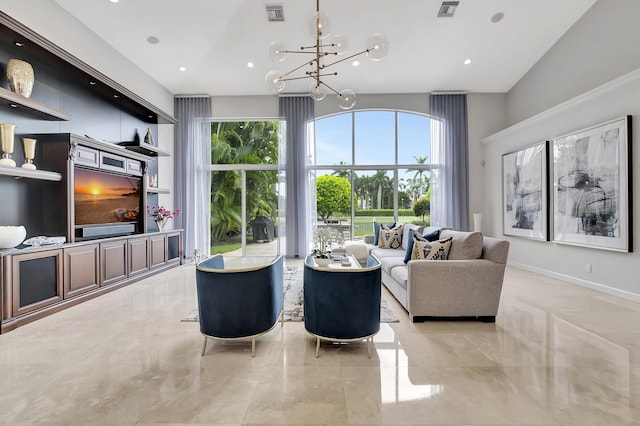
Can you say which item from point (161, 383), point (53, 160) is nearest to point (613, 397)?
point (161, 383)

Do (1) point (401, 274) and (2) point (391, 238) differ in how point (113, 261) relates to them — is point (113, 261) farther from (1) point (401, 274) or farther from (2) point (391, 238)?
(2) point (391, 238)

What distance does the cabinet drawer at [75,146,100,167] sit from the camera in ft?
13.1

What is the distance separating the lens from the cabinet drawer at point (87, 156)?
3992 millimetres

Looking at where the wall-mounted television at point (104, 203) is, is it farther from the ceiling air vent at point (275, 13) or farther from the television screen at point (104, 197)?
the ceiling air vent at point (275, 13)

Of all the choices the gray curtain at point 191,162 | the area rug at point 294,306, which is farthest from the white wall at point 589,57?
the gray curtain at point 191,162

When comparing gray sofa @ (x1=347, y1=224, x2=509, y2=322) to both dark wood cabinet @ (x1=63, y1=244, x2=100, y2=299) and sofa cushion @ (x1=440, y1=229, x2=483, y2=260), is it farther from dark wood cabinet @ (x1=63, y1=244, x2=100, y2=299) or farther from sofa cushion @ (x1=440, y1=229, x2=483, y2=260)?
dark wood cabinet @ (x1=63, y1=244, x2=100, y2=299)

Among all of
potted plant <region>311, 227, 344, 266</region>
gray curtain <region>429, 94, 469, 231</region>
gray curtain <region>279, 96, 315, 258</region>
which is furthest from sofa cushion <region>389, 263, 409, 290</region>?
gray curtain <region>429, 94, 469, 231</region>

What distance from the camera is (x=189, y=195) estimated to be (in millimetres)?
6969

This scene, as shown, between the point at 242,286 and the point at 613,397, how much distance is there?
245 centimetres

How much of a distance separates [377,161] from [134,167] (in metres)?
4.78

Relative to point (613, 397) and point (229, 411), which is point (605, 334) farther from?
point (229, 411)

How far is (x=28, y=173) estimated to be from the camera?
3.31m

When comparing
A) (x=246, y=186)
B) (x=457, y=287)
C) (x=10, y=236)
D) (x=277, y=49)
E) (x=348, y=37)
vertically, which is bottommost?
(x=457, y=287)

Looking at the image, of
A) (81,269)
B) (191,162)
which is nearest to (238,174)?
(191,162)
